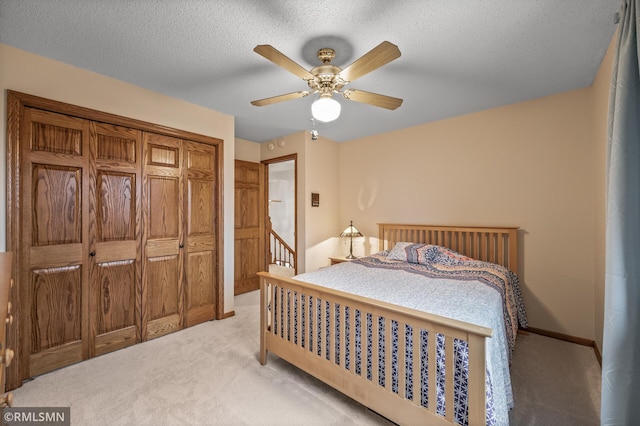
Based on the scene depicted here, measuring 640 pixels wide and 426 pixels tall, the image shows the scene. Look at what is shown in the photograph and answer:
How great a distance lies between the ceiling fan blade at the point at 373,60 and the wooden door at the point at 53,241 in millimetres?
2293

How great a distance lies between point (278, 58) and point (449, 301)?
184cm

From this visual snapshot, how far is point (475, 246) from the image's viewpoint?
311 centimetres

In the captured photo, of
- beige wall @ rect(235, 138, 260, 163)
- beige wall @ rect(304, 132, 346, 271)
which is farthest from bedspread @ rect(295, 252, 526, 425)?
beige wall @ rect(235, 138, 260, 163)

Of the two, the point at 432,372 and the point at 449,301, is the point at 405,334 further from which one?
the point at 449,301

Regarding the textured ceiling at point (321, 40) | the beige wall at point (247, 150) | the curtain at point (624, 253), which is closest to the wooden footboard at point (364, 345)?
the curtain at point (624, 253)

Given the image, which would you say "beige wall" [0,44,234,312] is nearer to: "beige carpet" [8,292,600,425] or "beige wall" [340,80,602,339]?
"beige carpet" [8,292,600,425]

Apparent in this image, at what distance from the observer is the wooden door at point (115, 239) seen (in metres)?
2.37

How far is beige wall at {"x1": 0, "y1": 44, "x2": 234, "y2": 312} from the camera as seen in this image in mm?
1943

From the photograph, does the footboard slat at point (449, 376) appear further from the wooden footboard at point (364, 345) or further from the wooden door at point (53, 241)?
the wooden door at point (53, 241)

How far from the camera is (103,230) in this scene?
2414 millimetres

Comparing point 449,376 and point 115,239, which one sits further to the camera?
point 115,239

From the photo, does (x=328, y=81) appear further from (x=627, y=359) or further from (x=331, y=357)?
(x=627, y=359)

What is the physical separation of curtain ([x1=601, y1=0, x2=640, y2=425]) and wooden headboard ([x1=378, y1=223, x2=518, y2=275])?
1950 millimetres

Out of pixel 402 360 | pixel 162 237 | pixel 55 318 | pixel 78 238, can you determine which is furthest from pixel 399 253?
pixel 55 318
